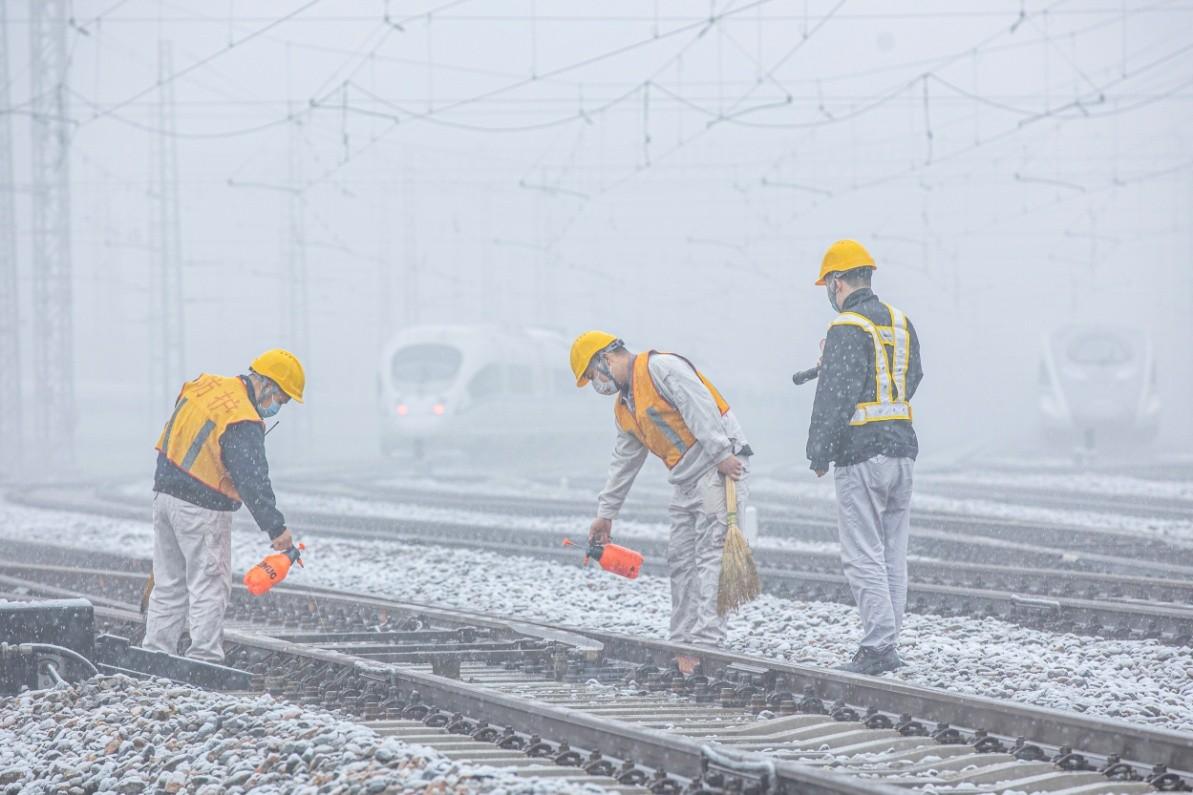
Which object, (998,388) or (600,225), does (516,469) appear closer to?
(600,225)

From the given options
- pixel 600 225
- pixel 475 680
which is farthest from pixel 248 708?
pixel 600 225

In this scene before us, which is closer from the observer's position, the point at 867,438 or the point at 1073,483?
the point at 867,438

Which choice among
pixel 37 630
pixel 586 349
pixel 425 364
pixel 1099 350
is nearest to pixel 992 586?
pixel 586 349

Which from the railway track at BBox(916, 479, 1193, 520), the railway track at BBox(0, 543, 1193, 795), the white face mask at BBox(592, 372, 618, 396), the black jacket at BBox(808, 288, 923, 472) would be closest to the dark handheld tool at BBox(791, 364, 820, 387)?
the black jacket at BBox(808, 288, 923, 472)

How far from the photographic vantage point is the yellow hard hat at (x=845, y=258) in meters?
5.95

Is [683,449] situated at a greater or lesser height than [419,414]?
lesser

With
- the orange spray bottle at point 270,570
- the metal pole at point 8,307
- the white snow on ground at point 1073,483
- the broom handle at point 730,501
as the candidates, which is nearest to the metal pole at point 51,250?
the metal pole at point 8,307

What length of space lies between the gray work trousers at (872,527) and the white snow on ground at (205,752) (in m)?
2.17

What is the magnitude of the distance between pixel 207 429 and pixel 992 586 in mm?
4926

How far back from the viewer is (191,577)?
6004mm

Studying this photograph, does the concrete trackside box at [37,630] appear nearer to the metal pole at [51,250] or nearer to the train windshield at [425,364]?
the metal pole at [51,250]

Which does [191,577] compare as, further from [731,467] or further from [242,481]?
[731,467]

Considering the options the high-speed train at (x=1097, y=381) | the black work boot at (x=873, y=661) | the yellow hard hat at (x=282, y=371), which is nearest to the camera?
the black work boot at (x=873, y=661)

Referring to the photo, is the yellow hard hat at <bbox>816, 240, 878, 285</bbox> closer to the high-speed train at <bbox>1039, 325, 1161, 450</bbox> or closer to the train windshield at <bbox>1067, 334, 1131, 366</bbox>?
the high-speed train at <bbox>1039, 325, 1161, 450</bbox>
